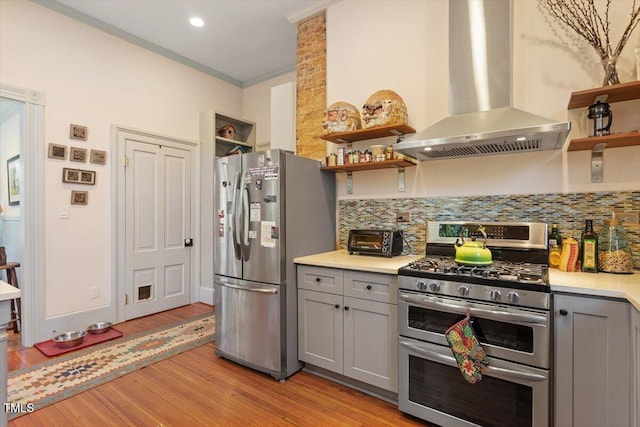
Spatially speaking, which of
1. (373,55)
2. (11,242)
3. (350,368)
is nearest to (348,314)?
(350,368)

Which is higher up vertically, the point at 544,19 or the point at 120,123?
the point at 544,19

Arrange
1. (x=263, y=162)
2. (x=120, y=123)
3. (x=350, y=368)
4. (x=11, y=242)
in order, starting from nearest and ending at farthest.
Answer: (x=350, y=368), (x=263, y=162), (x=120, y=123), (x=11, y=242)

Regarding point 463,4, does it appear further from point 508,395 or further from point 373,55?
point 508,395

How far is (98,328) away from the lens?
328cm

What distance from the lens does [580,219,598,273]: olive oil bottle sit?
1890mm

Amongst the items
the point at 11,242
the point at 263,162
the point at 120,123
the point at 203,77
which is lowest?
the point at 11,242

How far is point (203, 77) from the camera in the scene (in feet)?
14.7

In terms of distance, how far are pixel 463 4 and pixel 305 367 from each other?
2941mm

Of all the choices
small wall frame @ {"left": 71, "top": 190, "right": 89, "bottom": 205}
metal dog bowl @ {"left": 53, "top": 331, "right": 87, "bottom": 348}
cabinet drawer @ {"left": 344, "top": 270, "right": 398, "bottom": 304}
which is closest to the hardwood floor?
metal dog bowl @ {"left": 53, "top": 331, "right": 87, "bottom": 348}

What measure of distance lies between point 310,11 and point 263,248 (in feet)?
7.98

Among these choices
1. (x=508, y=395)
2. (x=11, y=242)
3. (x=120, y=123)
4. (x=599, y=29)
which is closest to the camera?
(x=508, y=395)

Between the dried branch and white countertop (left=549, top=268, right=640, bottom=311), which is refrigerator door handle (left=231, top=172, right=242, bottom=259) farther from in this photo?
the dried branch

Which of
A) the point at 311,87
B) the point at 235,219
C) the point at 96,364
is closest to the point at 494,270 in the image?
the point at 235,219

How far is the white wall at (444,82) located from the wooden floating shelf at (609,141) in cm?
9
